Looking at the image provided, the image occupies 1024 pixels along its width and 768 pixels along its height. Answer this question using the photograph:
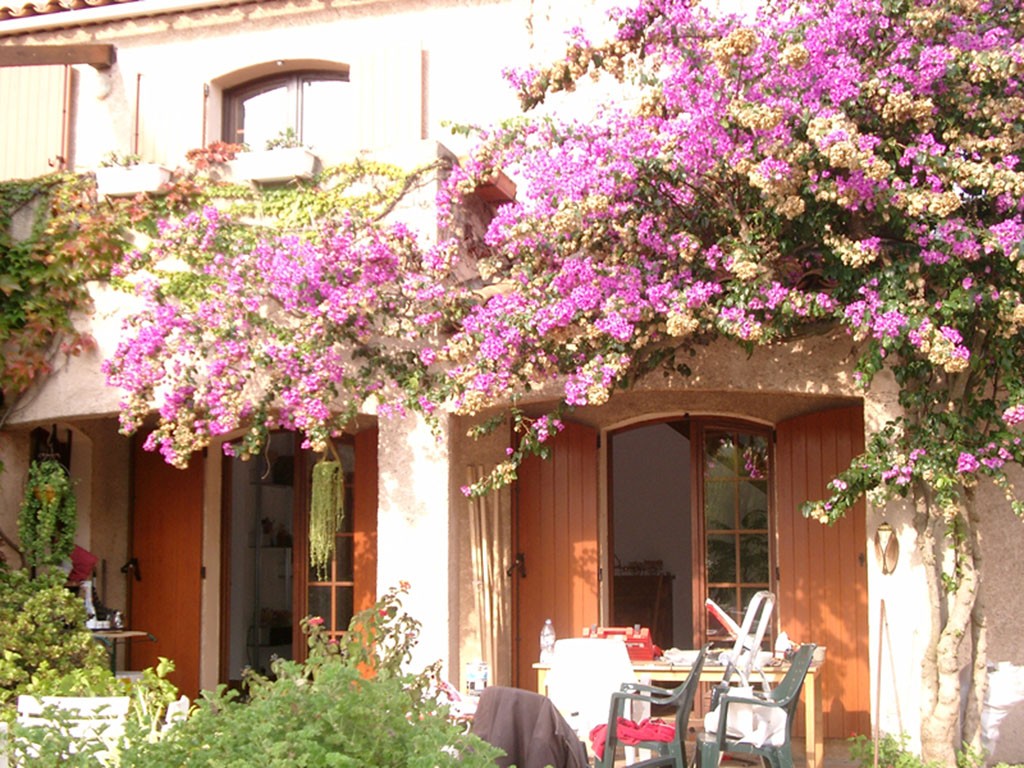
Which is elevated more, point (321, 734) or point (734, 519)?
point (734, 519)

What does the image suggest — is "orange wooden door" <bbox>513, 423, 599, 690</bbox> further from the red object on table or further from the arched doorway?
the red object on table

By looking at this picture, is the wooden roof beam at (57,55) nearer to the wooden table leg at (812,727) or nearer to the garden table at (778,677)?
the garden table at (778,677)

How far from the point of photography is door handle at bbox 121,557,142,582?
1161 centimetres

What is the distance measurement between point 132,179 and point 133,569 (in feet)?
11.5

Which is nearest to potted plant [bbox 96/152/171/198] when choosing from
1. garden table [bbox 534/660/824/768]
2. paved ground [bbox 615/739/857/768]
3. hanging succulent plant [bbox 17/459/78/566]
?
hanging succulent plant [bbox 17/459/78/566]

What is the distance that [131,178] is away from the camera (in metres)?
10.0

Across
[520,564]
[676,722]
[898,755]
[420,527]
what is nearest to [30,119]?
[420,527]

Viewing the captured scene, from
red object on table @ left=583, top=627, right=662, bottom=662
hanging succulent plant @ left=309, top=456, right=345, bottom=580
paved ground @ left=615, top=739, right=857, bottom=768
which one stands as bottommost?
paved ground @ left=615, top=739, right=857, bottom=768

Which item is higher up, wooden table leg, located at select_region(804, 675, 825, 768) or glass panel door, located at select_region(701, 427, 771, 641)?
glass panel door, located at select_region(701, 427, 771, 641)

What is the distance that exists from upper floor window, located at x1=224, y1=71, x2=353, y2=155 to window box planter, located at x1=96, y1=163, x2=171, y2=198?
77.7 inches

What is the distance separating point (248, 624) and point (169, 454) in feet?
13.8

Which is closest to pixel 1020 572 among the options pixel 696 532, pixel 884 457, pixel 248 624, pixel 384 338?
pixel 884 457

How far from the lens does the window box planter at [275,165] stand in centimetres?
966

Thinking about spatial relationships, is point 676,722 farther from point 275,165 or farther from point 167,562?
point 167,562
